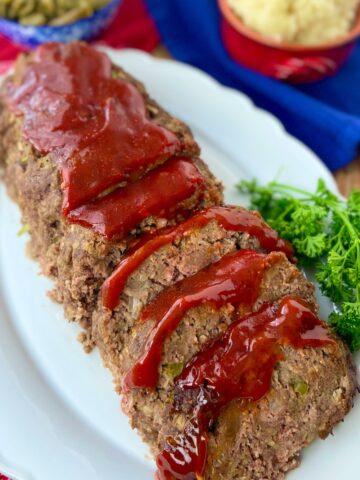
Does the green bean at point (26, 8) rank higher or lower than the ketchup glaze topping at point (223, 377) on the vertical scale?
higher

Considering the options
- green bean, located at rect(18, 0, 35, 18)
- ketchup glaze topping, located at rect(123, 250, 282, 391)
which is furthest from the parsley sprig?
green bean, located at rect(18, 0, 35, 18)

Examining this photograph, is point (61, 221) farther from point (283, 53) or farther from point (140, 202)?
point (283, 53)

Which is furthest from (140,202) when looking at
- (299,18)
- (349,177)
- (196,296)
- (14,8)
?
(14,8)

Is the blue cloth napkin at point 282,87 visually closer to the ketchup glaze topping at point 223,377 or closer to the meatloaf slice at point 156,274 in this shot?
the meatloaf slice at point 156,274

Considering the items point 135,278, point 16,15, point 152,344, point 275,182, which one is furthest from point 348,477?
point 16,15

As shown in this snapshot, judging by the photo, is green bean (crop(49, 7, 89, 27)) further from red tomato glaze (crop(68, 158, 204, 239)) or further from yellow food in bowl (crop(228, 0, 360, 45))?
red tomato glaze (crop(68, 158, 204, 239))

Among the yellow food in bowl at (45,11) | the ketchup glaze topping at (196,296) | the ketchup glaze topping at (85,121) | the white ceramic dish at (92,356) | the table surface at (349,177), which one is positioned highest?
the yellow food in bowl at (45,11)

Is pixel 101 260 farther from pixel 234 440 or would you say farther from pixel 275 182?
pixel 275 182

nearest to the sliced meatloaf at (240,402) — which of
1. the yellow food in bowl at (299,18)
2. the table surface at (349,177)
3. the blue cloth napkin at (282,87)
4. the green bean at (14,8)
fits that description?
the table surface at (349,177)
